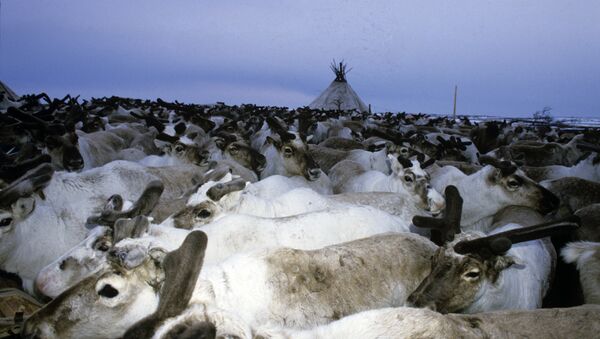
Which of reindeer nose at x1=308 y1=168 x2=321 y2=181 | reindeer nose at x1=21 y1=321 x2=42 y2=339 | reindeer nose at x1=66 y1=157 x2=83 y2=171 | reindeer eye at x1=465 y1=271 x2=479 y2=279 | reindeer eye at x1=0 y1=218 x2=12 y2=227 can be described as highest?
reindeer nose at x1=66 y1=157 x2=83 y2=171

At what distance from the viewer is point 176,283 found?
96.2 inches

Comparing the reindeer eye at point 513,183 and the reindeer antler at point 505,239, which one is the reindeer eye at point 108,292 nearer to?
the reindeer antler at point 505,239

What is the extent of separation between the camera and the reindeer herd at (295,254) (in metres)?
2.58

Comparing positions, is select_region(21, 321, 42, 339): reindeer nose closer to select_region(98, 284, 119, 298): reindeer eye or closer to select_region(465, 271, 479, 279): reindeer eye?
select_region(98, 284, 119, 298): reindeer eye

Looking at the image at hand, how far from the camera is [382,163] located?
937 cm

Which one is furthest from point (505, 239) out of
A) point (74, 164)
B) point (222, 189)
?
point (74, 164)

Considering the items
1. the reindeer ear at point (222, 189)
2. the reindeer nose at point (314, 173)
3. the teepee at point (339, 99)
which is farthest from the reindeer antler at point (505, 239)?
the teepee at point (339, 99)

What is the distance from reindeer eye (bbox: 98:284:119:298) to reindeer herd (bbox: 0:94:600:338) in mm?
15

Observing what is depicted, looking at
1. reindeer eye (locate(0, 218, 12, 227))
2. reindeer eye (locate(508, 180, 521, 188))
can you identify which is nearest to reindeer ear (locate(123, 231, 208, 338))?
reindeer eye (locate(0, 218, 12, 227))

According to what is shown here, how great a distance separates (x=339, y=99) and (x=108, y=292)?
141 feet

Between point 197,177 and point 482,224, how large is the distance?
Result: 4.59m

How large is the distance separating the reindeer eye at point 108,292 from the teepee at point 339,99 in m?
40.7

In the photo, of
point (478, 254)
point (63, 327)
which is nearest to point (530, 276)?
point (478, 254)

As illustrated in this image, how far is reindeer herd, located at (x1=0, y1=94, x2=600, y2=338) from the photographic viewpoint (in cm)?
258
